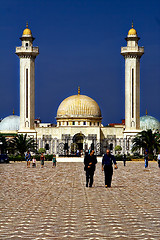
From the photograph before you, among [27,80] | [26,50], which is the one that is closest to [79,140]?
[27,80]

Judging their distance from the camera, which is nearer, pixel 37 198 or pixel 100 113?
pixel 37 198

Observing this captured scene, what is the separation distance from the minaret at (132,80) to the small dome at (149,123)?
21746 mm

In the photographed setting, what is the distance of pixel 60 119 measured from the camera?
266ft

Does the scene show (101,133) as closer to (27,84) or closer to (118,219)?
(27,84)

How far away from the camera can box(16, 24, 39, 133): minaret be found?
70.9 meters

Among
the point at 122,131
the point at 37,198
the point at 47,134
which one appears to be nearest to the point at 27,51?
the point at 47,134

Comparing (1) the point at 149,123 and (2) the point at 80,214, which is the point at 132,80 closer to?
(1) the point at 149,123

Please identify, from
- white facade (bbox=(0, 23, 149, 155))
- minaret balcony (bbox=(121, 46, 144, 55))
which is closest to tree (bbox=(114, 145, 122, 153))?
white facade (bbox=(0, 23, 149, 155))

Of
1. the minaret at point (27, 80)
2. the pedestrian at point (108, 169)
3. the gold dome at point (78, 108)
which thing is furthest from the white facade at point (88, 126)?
the pedestrian at point (108, 169)

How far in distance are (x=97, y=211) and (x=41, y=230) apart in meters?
2.50

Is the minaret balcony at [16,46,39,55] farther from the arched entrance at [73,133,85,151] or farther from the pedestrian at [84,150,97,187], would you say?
the pedestrian at [84,150,97,187]

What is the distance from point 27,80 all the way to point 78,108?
11779 mm

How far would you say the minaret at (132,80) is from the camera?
232 ft

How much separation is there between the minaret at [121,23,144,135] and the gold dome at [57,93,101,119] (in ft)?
32.4
